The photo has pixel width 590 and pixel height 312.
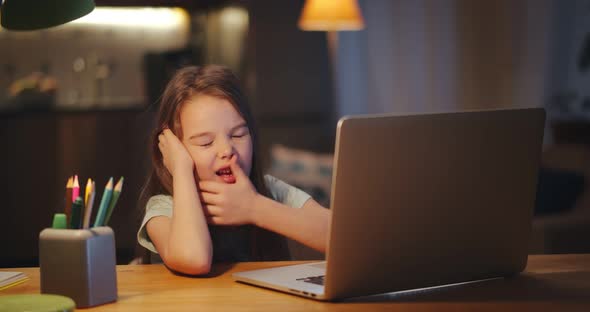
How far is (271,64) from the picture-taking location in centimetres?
578

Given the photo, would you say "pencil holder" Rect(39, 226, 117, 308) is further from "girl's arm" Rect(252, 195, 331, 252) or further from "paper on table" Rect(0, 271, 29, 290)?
"girl's arm" Rect(252, 195, 331, 252)

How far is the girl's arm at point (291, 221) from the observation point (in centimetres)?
155

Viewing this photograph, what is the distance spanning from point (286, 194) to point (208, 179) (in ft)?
0.82

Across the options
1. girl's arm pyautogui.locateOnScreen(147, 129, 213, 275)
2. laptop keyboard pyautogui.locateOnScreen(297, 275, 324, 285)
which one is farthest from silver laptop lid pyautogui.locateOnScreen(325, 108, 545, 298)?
girl's arm pyautogui.locateOnScreen(147, 129, 213, 275)

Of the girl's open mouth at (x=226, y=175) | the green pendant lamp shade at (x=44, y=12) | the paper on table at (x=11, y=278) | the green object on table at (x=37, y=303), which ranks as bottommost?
the paper on table at (x=11, y=278)

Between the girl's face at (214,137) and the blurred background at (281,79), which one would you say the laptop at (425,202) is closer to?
the girl's face at (214,137)

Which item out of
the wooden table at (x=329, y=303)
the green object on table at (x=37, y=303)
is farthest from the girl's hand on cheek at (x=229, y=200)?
the green object on table at (x=37, y=303)

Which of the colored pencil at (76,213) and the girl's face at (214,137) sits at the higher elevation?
the girl's face at (214,137)

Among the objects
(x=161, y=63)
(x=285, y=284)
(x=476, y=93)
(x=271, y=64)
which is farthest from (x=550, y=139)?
(x=285, y=284)

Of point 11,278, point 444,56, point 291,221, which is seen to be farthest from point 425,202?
point 444,56

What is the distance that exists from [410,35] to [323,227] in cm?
389

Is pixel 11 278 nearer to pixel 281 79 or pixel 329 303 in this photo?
pixel 329 303

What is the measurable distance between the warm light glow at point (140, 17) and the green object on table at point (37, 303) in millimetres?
4912

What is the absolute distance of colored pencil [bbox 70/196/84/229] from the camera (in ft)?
3.80
